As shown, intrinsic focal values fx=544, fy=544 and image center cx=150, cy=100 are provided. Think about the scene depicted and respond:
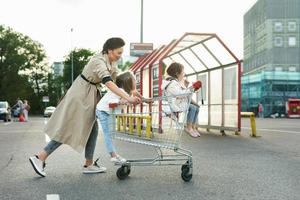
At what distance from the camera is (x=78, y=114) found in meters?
6.54

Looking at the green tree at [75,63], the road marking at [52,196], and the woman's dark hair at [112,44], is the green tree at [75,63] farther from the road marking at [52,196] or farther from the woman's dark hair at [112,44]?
the road marking at [52,196]

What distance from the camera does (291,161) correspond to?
834 centimetres

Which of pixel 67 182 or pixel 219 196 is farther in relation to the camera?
pixel 67 182

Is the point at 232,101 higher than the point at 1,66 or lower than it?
lower

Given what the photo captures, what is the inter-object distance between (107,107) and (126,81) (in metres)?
0.39

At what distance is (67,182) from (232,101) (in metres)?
10.0

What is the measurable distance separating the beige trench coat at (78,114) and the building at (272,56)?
205ft

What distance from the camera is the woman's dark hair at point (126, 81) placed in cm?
643

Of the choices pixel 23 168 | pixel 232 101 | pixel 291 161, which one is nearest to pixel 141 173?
pixel 23 168

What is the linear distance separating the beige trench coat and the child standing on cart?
21 centimetres

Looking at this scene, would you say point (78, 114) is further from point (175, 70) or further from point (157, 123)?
point (175, 70)

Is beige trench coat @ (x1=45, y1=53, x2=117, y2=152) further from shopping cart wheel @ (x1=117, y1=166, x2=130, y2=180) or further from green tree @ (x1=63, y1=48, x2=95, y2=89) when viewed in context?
green tree @ (x1=63, y1=48, x2=95, y2=89)

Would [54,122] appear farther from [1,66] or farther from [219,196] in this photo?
[1,66]

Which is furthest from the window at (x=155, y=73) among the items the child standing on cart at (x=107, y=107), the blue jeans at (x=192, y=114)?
the child standing on cart at (x=107, y=107)
